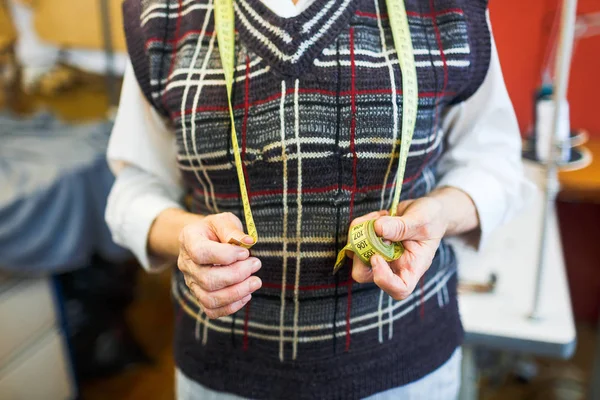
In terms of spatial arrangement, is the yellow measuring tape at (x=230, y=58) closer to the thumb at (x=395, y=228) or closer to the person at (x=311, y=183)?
the person at (x=311, y=183)

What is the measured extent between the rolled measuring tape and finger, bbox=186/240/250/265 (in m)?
0.12

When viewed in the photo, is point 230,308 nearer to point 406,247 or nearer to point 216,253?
point 216,253

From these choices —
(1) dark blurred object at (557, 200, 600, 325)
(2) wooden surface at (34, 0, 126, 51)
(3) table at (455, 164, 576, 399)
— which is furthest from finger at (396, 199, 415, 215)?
(2) wooden surface at (34, 0, 126, 51)

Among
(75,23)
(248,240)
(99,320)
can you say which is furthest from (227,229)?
(75,23)

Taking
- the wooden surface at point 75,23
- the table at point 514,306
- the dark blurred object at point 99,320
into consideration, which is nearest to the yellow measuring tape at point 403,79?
the table at point 514,306

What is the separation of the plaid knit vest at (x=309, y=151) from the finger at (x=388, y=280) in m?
0.10

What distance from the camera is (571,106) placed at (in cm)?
202

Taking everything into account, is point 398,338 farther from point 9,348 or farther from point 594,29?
point 594,29

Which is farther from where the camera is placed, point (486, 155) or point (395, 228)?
point (486, 155)

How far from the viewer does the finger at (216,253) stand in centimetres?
55

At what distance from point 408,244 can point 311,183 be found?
0.43 ft

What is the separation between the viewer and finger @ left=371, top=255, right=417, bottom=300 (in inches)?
21.4

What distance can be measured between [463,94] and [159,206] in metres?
0.44

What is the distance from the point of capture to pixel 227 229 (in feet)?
1.85
